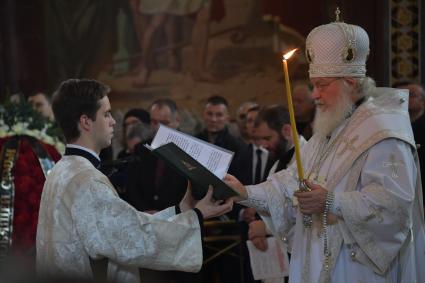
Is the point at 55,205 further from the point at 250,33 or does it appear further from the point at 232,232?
the point at 250,33

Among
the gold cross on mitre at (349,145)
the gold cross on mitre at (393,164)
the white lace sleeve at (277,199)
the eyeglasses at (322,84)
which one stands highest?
the eyeglasses at (322,84)

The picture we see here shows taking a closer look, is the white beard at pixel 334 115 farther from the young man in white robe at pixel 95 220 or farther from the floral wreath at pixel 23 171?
the floral wreath at pixel 23 171

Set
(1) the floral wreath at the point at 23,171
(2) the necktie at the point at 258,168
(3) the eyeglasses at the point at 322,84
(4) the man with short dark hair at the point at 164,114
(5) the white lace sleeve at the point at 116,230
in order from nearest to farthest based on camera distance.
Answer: (5) the white lace sleeve at the point at 116,230 < (3) the eyeglasses at the point at 322,84 < (1) the floral wreath at the point at 23,171 < (2) the necktie at the point at 258,168 < (4) the man with short dark hair at the point at 164,114

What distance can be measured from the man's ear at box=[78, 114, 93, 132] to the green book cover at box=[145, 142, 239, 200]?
0.31m

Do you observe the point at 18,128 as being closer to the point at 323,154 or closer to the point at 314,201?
the point at 323,154

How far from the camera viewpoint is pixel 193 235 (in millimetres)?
3641

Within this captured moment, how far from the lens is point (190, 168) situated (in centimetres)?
363

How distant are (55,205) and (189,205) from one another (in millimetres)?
658

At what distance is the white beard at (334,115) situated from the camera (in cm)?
424

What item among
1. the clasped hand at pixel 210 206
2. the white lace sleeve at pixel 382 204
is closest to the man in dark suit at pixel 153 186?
the white lace sleeve at pixel 382 204

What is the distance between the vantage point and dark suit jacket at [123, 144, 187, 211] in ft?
22.1

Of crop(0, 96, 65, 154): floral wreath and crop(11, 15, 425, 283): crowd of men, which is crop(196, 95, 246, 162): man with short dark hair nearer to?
crop(0, 96, 65, 154): floral wreath

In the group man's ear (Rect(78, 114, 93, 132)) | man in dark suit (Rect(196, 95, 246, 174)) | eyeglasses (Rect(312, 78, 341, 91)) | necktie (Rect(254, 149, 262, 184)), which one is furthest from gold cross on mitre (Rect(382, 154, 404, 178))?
man in dark suit (Rect(196, 95, 246, 174))

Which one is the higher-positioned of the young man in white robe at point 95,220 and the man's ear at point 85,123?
the man's ear at point 85,123
